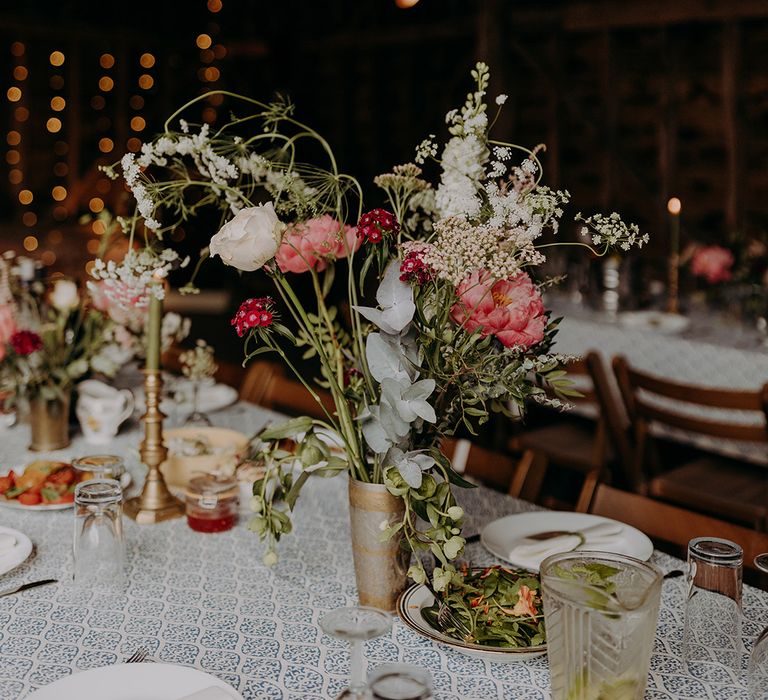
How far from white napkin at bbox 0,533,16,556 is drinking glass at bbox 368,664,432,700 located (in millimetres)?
931

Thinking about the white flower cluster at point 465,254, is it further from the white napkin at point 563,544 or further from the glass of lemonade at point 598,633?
the white napkin at point 563,544

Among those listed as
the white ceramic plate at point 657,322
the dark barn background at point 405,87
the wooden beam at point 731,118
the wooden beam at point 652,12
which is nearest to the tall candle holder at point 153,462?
the white ceramic plate at point 657,322

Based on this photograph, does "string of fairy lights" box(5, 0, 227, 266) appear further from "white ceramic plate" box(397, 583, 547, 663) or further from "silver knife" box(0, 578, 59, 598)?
"white ceramic plate" box(397, 583, 547, 663)

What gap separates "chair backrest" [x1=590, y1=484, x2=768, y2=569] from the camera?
168 centimetres

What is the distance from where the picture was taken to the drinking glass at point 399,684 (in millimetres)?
881

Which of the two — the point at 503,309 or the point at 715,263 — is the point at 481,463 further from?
the point at 715,263

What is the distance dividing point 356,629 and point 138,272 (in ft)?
2.71

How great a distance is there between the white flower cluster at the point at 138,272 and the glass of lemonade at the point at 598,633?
0.83 metres

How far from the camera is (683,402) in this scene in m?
2.97

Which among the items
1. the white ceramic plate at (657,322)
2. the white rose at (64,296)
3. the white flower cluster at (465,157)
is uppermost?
the white flower cluster at (465,157)

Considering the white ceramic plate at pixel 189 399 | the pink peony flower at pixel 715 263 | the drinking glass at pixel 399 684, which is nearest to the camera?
the drinking glass at pixel 399 684

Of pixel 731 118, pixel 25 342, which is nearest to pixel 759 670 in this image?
pixel 25 342

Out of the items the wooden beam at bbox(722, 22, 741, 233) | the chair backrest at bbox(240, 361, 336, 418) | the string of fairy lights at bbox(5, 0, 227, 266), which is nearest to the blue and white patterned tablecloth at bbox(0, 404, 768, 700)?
the chair backrest at bbox(240, 361, 336, 418)

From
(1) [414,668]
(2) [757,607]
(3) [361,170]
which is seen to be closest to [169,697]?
(1) [414,668]
